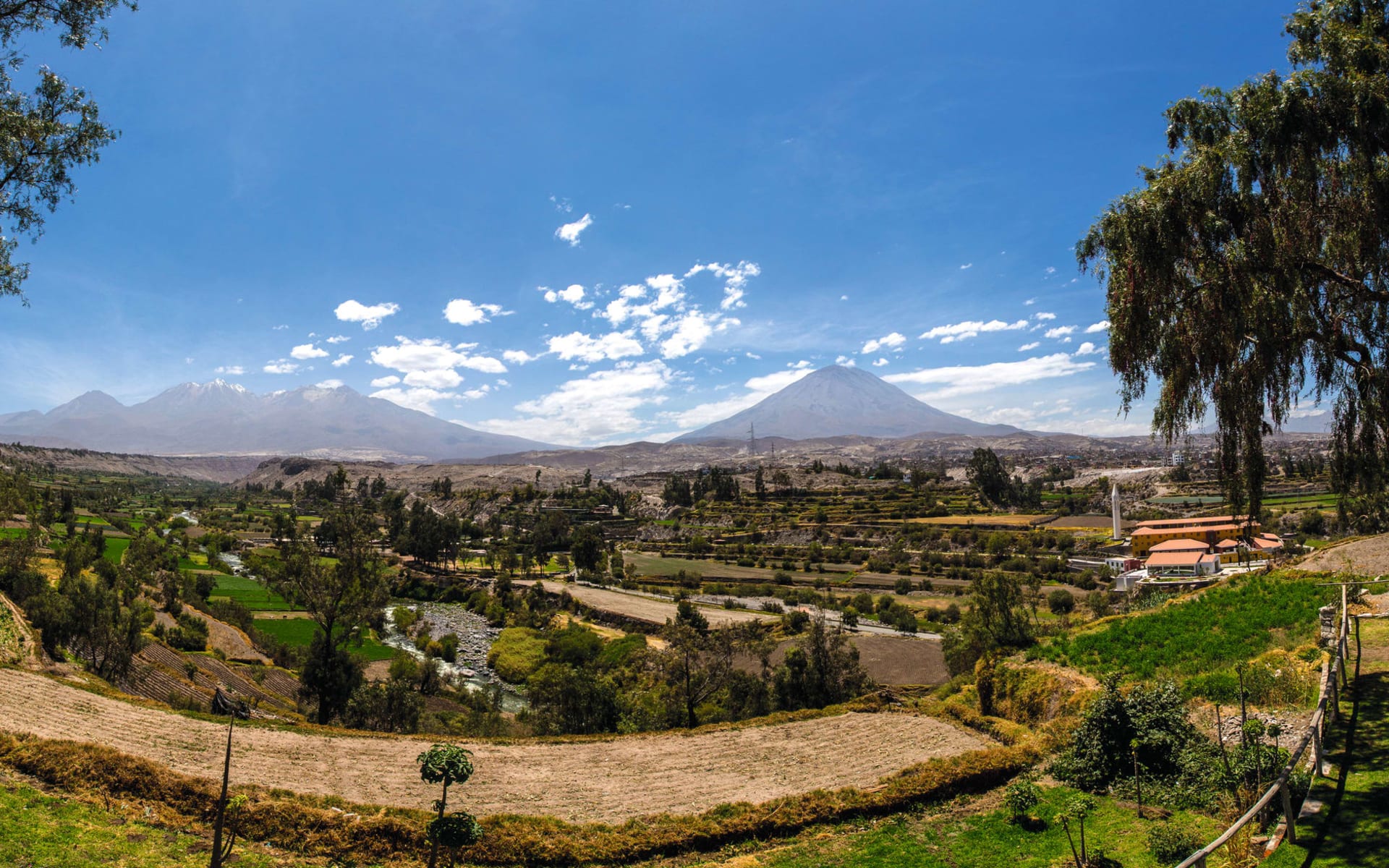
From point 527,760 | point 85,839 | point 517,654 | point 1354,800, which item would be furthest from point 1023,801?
point 517,654

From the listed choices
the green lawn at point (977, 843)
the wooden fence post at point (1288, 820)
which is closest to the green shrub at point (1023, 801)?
the green lawn at point (977, 843)

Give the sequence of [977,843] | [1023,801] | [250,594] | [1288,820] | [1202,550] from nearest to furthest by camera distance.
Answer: [1288,820] → [977,843] → [1023,801] → [1202,550] → [250,594]

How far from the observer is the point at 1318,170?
10.2m

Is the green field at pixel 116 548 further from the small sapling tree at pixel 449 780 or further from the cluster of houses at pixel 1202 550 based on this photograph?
the cluster of houses at pixel 1202 550

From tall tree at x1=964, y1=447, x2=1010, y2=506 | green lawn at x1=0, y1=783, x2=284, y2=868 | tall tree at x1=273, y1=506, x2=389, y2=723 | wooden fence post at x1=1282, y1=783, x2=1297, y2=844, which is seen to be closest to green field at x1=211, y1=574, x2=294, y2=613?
tall tree at x1=273, y1=506, x2=389, y2=723

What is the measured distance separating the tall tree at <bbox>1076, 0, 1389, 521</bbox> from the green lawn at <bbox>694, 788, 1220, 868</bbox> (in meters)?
6.78

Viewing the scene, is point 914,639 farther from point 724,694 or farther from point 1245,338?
point 1245,338

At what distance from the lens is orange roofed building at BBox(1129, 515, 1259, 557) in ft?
188

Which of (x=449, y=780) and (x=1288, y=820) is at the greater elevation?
(x=1288, y=820)

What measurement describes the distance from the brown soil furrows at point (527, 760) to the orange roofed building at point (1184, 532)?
50.4 m

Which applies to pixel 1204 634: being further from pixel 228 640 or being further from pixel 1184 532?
pixel 1184 532

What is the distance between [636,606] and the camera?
6178cm

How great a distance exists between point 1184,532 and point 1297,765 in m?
65.5

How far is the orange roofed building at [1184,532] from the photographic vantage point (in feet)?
188
